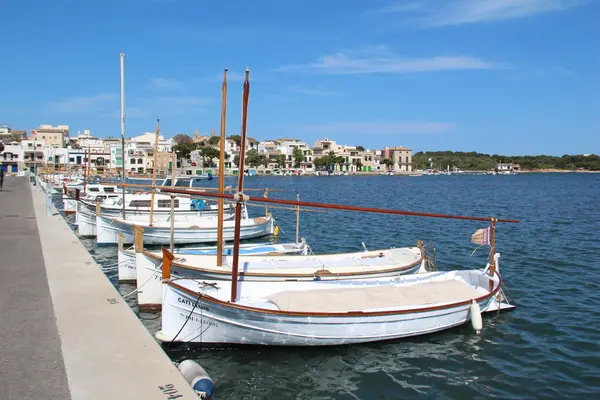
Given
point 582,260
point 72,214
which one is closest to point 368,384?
point 582,260

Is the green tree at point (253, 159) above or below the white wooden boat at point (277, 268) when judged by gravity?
above

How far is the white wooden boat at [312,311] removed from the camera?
11.0 m

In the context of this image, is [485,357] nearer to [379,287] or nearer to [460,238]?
[379,287]

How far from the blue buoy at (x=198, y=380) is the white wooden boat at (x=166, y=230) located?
16.1 metres

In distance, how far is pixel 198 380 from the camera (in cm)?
818

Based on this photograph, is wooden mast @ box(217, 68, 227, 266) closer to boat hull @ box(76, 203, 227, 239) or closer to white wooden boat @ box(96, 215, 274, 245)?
white wooden boat @ box(96, 215, 274, 245)


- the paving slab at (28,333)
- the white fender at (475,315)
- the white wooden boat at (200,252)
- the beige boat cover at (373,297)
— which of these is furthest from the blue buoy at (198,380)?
the white fender at (475,315)

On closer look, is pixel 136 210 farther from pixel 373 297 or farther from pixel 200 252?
pixel 373 297

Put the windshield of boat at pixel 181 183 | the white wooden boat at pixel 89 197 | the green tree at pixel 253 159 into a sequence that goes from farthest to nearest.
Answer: the green tree at pixel 253 159
the white wooden boat at pixel 89 197
the windshield of boat at pixel 181 183

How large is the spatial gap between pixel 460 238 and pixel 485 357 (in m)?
18.5

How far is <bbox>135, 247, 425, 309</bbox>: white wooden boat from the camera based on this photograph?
1402 centimetres

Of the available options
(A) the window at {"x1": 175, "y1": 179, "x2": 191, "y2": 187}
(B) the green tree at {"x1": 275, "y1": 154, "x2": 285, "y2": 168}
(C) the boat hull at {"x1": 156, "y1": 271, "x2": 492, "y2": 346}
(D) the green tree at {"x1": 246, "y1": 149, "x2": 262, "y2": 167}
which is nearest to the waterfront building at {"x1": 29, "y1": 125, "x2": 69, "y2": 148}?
Answer: (D) the green tree at {"x1": 246, "y1": 149, "x2": 262, "y2": 167}

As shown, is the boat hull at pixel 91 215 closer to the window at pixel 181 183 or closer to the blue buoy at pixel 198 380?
the window at pixel 181 183

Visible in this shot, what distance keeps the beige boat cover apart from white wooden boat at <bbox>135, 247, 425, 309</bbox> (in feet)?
4.32
